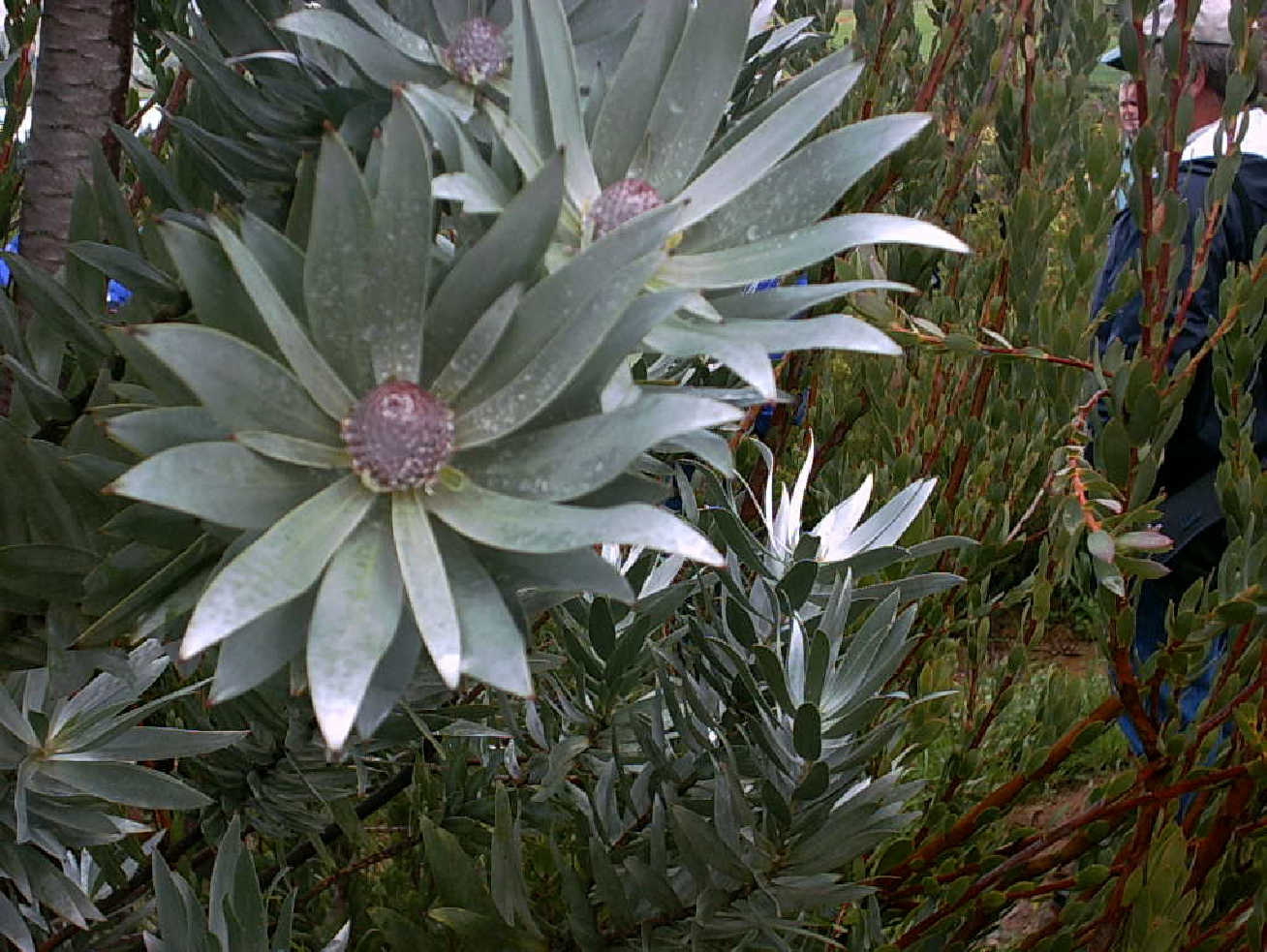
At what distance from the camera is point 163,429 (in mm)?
424

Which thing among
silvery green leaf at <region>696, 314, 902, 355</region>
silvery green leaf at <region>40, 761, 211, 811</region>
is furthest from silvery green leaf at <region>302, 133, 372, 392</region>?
silvery green leaf at <region>40, 761, 211, 811</region>

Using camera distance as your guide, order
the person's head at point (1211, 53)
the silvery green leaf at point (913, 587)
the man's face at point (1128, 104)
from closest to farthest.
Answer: the silvery green leaf at point (913, 587), the person's head at point (1211, 53), the man's face at point (1128, 104)

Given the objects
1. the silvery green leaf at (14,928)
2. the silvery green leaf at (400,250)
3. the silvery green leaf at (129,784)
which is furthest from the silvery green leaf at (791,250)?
the silvery green leaf at (14,928)

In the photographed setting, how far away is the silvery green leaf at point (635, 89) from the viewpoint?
50 centimetres

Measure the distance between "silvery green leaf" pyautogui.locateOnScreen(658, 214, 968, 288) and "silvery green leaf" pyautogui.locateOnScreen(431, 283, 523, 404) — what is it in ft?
0.27

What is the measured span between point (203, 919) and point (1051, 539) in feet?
1.94

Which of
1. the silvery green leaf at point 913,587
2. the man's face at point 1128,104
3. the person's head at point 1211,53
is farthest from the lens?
the man's face at point 1128,104

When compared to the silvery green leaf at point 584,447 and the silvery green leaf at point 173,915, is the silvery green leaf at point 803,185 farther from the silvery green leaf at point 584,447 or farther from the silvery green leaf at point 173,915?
the silvery green leaf at point 173,915

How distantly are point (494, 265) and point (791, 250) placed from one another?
0.39 feet

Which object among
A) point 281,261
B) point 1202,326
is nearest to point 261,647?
point 281,261

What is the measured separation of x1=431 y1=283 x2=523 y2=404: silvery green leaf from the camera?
426 millimetres

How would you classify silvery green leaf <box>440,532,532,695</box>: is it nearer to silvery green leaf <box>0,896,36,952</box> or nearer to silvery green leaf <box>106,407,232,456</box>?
silvery green leaf <box>106,407,232,456</box>

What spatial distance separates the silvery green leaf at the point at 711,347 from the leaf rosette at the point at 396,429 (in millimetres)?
26

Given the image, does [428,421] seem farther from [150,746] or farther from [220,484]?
[150,746]
